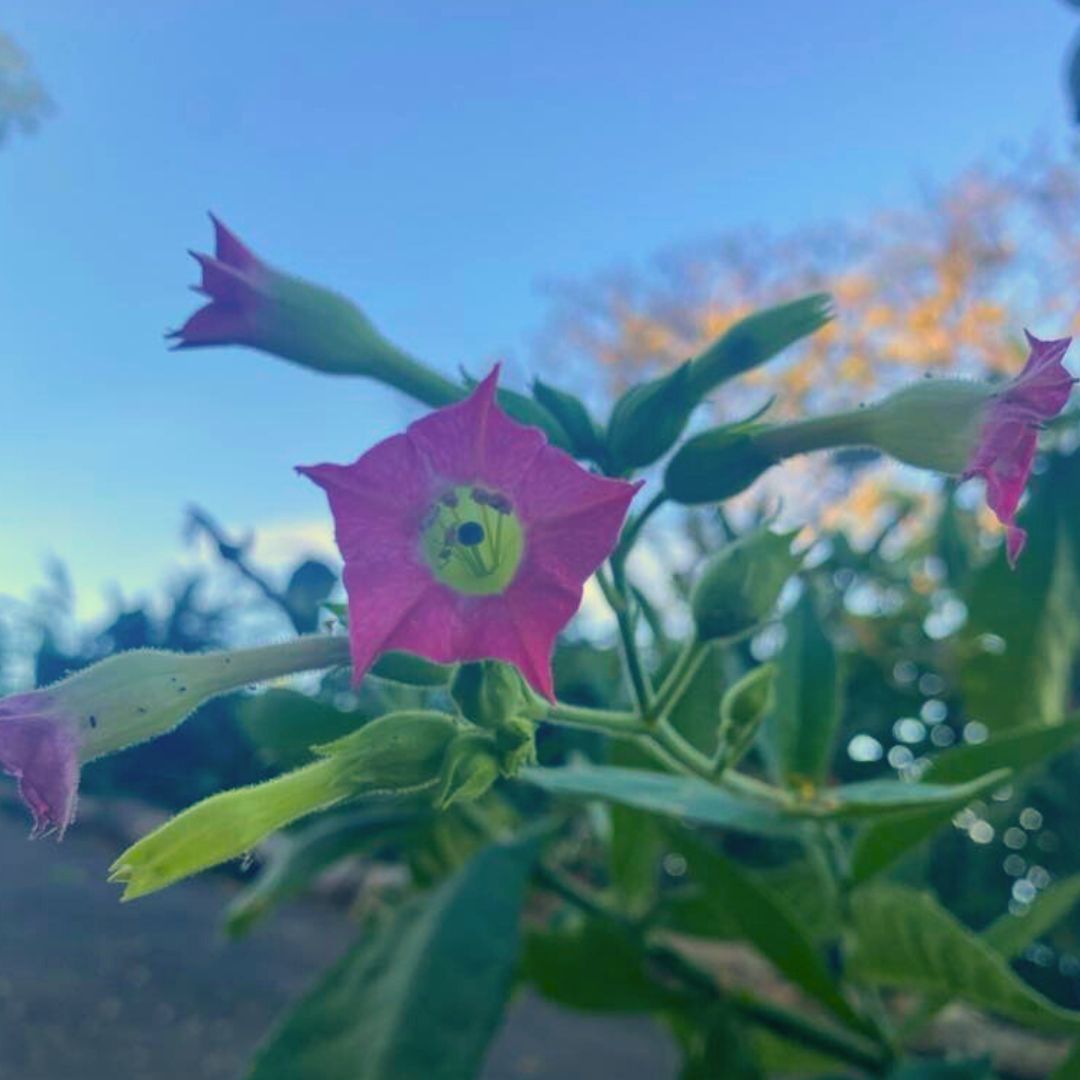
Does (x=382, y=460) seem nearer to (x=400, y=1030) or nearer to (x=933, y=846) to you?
(x=400, y=1030)

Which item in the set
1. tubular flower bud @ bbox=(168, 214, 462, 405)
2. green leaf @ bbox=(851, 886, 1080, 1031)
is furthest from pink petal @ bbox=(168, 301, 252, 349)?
green leaf @ bbox=(851, 886, 1080, 1031)

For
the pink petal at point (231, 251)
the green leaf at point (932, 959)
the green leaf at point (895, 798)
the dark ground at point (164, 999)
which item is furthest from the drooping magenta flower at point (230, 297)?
the dark ground at point (164, 999)

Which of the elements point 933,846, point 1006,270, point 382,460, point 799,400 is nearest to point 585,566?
point 382,460

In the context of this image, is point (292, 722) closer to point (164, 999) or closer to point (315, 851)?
point (315, 851)

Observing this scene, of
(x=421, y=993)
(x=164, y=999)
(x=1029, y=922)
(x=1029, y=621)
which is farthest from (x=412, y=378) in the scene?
(x=164, y=999)

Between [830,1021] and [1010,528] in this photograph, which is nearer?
[1010,528]

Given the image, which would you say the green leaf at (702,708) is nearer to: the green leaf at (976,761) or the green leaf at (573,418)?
the green leaf at (976,761)
